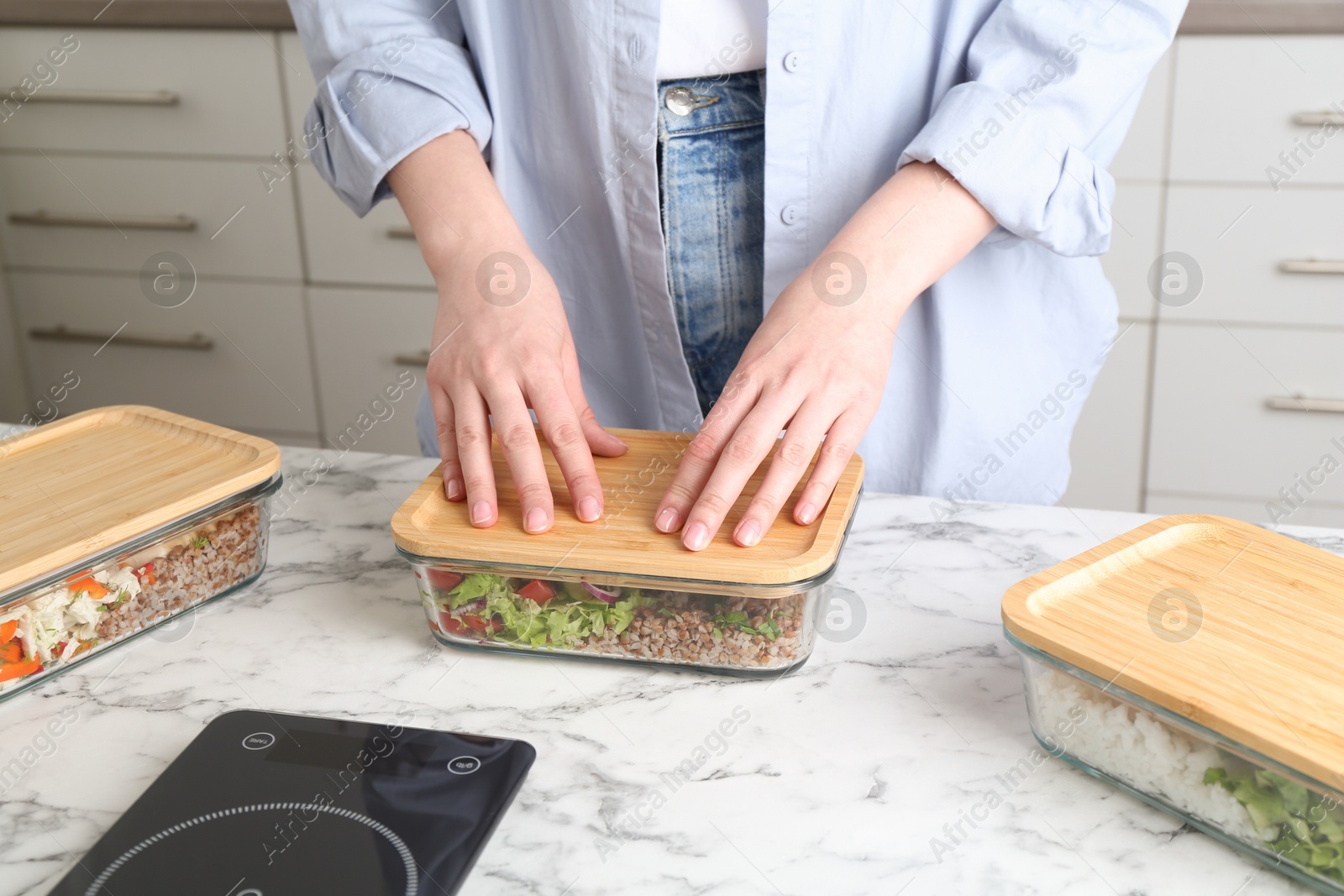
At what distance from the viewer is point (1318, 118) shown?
1.68 metres

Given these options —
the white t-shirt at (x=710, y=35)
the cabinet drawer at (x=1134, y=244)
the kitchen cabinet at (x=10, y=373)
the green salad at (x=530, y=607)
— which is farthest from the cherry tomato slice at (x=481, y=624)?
the kitchen cabinet at (x=10, y=373)

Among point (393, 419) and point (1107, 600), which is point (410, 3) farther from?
point (393, 419)

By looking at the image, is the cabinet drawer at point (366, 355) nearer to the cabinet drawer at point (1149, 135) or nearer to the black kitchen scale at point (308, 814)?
the cabinet drawer at point (1149, 135)

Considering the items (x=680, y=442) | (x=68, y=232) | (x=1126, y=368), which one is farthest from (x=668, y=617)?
(x=68, y=232)

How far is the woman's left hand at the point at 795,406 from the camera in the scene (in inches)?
25.8

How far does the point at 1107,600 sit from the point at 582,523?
308 millimetres

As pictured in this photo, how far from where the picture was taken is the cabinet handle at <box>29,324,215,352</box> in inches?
92.7

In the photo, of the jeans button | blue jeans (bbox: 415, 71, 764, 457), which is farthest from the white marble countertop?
the jeans button

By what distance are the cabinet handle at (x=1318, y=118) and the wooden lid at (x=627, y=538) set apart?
141 cm

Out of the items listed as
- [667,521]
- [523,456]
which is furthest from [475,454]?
[667,521]

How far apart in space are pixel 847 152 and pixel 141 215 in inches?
74.2

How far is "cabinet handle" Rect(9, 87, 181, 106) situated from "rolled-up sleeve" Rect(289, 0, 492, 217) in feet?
4.50

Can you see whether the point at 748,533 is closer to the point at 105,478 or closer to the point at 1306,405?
the point at 105,478

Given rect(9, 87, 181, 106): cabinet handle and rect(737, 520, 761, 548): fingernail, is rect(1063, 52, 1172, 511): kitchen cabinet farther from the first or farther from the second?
rect(9, 87, 181, 106): cabinet handle
